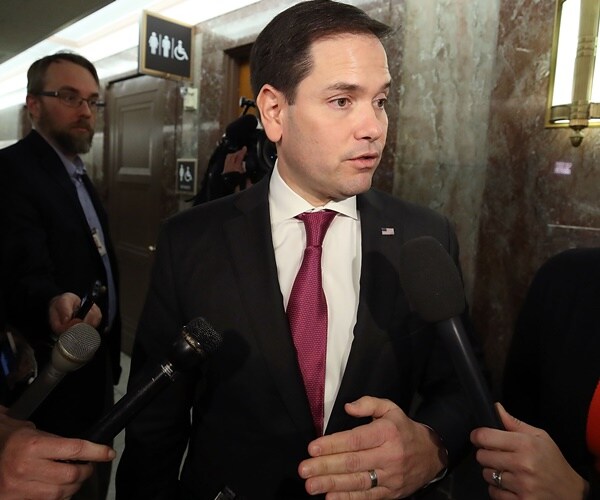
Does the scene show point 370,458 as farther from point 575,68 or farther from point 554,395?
point 575,68

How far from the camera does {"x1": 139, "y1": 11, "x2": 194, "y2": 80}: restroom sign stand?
328 centimetres

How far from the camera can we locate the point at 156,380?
30.5 inches

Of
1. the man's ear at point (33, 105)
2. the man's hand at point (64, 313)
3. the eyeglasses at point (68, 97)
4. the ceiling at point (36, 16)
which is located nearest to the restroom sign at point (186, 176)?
the ceiling at point (36, 16)

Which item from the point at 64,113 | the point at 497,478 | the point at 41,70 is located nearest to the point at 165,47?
the point at 41,70

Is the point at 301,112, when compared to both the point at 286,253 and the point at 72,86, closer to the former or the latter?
the point at 286,253

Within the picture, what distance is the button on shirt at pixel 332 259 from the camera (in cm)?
117

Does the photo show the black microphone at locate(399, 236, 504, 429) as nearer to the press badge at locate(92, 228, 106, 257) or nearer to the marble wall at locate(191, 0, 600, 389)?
the marble wall at locate(191, 0, 600, 389)

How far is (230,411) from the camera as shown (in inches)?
45.9

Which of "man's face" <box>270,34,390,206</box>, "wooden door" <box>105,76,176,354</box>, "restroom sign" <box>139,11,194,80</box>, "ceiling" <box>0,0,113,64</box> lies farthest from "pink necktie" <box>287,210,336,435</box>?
"wooden door" <box>105,76,176,354</box>

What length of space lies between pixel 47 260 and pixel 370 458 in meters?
1.66

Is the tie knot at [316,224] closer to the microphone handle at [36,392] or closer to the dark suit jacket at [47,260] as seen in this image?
the microphone handle at [36,392]

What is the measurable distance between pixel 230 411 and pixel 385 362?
0.39m

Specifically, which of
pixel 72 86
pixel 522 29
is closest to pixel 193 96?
pixel 72 86

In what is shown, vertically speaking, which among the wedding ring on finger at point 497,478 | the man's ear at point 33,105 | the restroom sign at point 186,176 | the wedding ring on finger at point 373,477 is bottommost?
the wedding ring on finger at point 373,477
